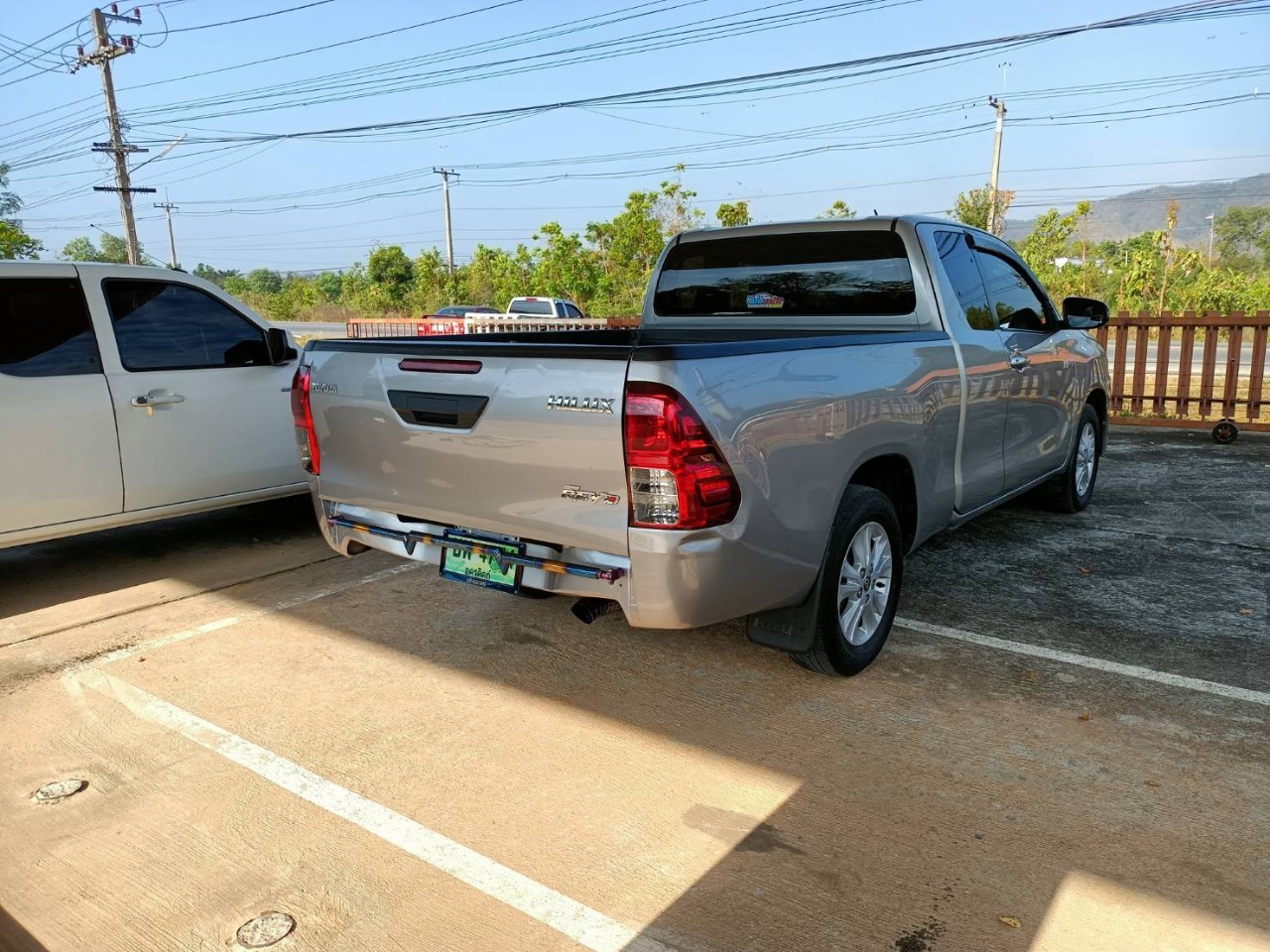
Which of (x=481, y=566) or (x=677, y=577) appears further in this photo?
(x=481, y=566)

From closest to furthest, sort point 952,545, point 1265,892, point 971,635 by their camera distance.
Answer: point 1265,892 < point 971,635 < point 952,545

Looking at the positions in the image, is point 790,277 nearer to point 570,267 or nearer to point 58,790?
point 58,790

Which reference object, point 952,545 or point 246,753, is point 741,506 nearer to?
point 246,753

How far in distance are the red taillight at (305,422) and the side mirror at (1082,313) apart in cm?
469

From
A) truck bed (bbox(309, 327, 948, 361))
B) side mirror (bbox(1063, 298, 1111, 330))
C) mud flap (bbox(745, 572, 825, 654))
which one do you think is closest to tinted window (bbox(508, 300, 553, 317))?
side mirror (bbox(1063, 298, 1111, 330))

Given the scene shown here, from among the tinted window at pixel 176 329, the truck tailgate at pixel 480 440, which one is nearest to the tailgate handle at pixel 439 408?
the truck tailgate at pixel 480 440

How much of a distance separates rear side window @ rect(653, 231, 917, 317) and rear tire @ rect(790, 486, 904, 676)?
1.29 meters

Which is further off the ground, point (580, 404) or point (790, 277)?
point (790, 277)

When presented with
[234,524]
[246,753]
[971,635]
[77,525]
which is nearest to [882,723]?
[971,635]

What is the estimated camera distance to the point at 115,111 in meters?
30.6

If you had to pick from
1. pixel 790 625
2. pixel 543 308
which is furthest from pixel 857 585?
pixel 543 308

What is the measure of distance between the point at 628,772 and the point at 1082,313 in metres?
4.58

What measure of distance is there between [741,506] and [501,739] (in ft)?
4.23

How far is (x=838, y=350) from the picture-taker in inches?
142
